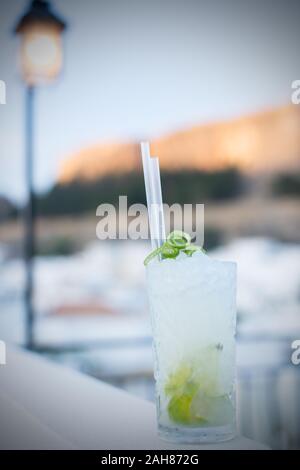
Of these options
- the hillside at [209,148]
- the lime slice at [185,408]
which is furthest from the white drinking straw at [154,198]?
the hillside at [209,148]

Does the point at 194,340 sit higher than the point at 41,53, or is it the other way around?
the point at 41,53

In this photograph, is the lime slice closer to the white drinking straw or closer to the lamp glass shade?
the white drinking straw

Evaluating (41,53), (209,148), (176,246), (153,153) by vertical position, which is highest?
(41,53)

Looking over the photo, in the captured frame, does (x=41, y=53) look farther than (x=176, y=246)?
Yes

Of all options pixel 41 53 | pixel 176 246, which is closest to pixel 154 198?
pixel 176 246

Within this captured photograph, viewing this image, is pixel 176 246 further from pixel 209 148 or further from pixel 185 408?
pixel 209 148

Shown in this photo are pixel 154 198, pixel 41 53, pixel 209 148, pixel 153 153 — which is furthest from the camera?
pixel 209 148

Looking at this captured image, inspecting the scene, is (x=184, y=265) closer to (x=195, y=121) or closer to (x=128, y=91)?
(x=128, y=91)

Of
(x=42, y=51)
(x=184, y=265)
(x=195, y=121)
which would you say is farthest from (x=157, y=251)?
(x=195, y=121)

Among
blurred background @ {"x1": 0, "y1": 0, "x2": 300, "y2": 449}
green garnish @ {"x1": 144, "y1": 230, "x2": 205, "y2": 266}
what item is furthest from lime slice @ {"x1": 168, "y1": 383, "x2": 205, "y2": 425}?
blurred background @ {"x1": 0, "y1": 0, "x2": 300, "y2": 449}
